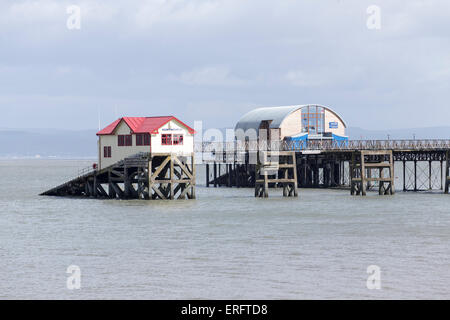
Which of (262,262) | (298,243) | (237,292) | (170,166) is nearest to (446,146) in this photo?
(170,166)

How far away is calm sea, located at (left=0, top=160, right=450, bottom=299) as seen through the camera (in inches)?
1175

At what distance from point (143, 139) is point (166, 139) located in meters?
1.74

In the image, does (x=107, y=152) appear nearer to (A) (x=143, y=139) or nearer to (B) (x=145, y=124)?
(B) (x=145, y=124)

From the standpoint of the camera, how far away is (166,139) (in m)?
64.9

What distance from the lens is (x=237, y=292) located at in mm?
29156

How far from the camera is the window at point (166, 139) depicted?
64.8 metres

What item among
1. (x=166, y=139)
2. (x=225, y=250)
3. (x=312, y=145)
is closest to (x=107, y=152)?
(x=166, y=139)

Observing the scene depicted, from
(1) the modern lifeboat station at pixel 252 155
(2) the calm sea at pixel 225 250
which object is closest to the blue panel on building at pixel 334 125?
(1) the modern lifeboat station at pixel 252 155

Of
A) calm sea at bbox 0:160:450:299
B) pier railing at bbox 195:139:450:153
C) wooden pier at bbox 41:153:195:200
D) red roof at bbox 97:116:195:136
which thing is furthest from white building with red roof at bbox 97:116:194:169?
pier railing at bbox 195:139:450:153

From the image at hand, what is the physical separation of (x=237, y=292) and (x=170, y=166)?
35674 mm

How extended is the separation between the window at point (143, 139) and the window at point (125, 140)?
2.84ft

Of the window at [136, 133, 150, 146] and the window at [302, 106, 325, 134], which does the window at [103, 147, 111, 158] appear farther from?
the window at [302, 106, 325, 134]

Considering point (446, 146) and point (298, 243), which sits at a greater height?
point (446, 146)
